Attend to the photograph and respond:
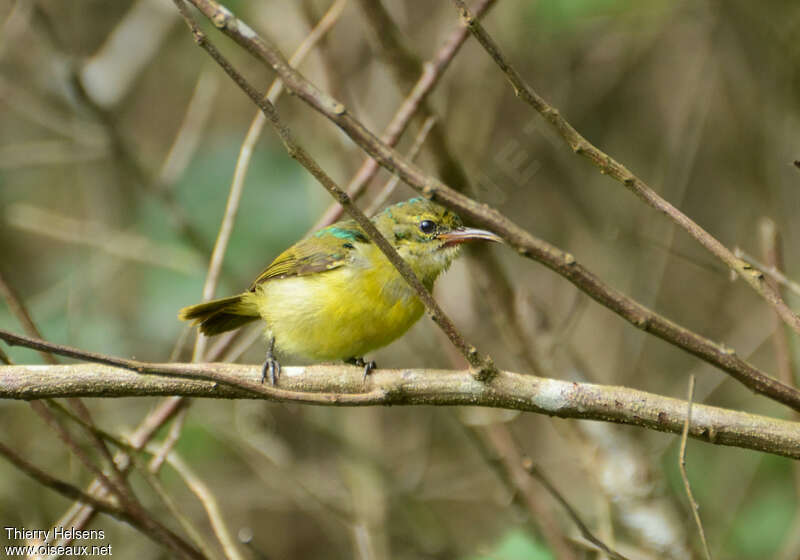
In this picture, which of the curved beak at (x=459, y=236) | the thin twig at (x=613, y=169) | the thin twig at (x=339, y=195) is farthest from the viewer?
the curved beak at (x=459, y=236)

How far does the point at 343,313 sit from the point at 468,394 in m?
1.31

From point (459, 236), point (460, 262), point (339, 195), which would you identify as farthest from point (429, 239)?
point (460, 262)

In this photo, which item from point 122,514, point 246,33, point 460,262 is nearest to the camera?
point 246,33

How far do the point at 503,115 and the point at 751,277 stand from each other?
4.85 metres

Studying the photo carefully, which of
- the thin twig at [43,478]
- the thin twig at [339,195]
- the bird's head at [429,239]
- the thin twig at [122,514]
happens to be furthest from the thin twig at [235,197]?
the thin twig at [339,195]

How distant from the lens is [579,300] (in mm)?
4863

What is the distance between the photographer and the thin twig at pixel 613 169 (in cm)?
200

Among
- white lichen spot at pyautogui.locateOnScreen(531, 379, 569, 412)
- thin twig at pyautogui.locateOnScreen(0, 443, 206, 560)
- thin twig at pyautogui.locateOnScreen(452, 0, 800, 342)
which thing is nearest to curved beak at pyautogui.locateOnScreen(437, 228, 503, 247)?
white lichen spot at pyautogui.locateOnScreen(531, 379, 569, 412)

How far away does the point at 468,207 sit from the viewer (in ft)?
6.19

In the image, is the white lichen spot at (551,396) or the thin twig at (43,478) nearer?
the white lichen spot at (551,396)

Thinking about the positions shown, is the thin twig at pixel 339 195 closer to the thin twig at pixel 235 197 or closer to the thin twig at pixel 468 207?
the thin twig at pixel 468 207

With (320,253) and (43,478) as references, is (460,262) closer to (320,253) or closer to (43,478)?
(320,253)

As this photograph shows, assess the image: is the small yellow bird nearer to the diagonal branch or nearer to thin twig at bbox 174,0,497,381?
the diagonal branch

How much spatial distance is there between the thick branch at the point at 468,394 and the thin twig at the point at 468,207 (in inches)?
7.5
